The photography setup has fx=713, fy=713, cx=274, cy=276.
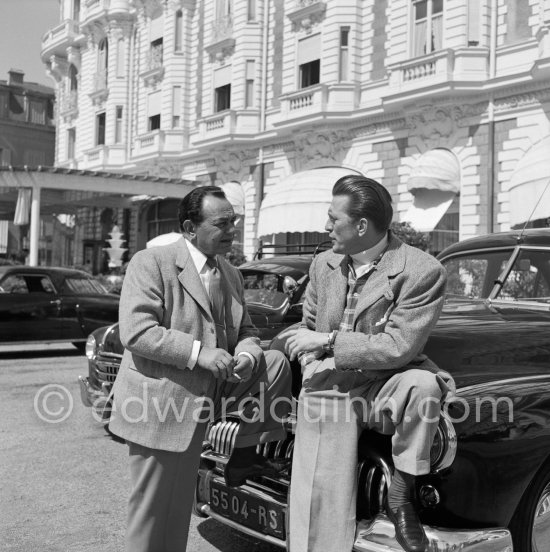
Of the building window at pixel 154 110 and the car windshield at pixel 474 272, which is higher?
the building window at pixel 154 110

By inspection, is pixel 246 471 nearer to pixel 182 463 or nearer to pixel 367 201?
pixel 182 463

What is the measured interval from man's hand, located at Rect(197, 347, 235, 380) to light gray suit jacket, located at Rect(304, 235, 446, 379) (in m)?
0.46

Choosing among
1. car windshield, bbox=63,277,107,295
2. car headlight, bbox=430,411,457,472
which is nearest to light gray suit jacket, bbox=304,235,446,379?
car headlight, bbox=430,411,457,472

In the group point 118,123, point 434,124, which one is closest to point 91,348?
point 434,124

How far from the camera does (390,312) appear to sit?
2990mm

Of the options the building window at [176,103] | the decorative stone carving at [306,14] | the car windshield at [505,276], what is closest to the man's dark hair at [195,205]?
the car windshield at [505,276]

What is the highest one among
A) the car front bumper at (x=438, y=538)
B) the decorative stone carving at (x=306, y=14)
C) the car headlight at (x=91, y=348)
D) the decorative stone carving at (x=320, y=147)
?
the decorative stone carving at (x=306, y=14)

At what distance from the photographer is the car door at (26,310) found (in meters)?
11.5

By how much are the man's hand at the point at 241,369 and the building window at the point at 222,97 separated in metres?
26.5

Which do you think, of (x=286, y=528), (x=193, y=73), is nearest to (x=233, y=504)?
(x=286, y=528)

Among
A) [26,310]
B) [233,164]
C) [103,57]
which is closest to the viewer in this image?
[26,310]

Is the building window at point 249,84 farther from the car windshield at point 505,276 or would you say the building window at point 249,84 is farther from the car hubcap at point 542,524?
the car hubcap at point 542,524

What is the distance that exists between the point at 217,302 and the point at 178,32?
3071 cm

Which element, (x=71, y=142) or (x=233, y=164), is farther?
(x=71, y=142)
